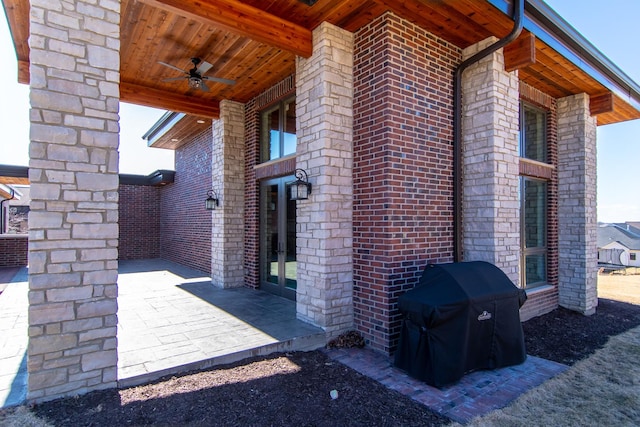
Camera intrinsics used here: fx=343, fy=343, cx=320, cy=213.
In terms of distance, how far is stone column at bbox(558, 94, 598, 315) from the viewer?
652 cm

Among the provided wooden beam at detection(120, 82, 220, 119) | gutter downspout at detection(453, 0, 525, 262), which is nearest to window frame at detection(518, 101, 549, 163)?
gutter downspout at detection(453, 0, 525, 262)

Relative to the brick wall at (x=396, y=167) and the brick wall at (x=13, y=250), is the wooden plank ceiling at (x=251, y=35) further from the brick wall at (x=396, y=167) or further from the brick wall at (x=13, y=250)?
the brick wall at (x=13, y=250)

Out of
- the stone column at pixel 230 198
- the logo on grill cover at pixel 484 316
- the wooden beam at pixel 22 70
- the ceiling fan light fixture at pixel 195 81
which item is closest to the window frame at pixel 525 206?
the logo on grill cover at pixel 484 316

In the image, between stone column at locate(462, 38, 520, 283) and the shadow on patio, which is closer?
the shadow on patio

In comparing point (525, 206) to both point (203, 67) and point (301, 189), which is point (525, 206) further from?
point (203, 67)

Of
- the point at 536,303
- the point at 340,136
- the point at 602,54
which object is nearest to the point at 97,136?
the point at 340,136

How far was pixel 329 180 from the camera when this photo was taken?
4426 millimetres

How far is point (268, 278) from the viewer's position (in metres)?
6.79

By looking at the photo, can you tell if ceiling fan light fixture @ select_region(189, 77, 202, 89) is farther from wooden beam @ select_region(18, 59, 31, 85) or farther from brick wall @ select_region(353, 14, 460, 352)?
brick wall @ select_region(353, 14, 460, 352)

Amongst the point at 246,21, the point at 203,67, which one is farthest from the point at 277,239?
the point at 246,21

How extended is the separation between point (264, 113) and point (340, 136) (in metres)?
3.11

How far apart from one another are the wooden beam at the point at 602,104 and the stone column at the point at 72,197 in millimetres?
8207

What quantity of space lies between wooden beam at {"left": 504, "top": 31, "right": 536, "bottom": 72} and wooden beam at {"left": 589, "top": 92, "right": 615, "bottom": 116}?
3395 millimetres

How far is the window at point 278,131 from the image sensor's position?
6.29 m
